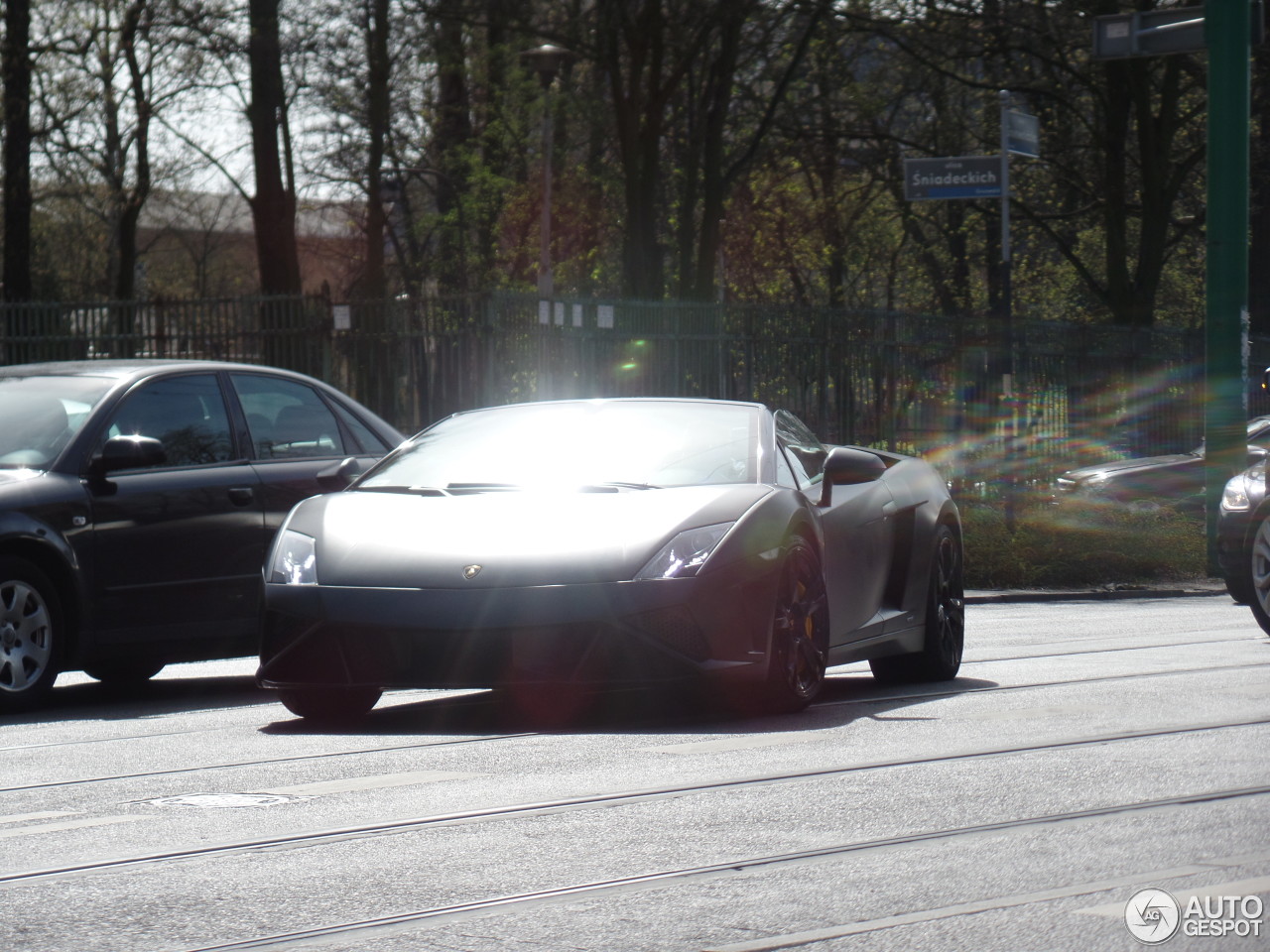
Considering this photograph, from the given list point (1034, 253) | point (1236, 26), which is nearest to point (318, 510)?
point (1236, 26)

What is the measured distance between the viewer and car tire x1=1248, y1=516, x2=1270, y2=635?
1147 cm

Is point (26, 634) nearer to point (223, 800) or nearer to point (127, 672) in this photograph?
point (127, 672)

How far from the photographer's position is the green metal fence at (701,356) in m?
20.1

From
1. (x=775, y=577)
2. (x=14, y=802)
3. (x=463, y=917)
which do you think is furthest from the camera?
(x=775, y=577)

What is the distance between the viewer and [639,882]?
4789 mm

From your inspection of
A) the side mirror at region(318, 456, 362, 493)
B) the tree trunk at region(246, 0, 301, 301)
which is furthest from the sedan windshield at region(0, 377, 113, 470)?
the tree trunk at region(246, 0, 301, 301)

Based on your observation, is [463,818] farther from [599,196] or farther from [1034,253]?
[1034,253]

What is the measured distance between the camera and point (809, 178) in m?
37.2

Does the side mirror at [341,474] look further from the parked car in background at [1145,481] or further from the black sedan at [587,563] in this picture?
the parked car in background at [1145,481]

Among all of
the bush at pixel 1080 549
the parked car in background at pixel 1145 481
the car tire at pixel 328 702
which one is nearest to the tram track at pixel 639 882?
the car tire at pixel 328 702

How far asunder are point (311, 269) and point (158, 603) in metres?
66.3

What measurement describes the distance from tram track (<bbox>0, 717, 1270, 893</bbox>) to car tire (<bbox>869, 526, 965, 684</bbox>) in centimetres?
222

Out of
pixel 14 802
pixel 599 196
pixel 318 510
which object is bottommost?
pixel 14 802

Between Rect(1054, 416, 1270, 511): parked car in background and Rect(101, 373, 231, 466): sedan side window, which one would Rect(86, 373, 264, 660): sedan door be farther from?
Rect(1054, 416, 1270, 511): parked car in background
